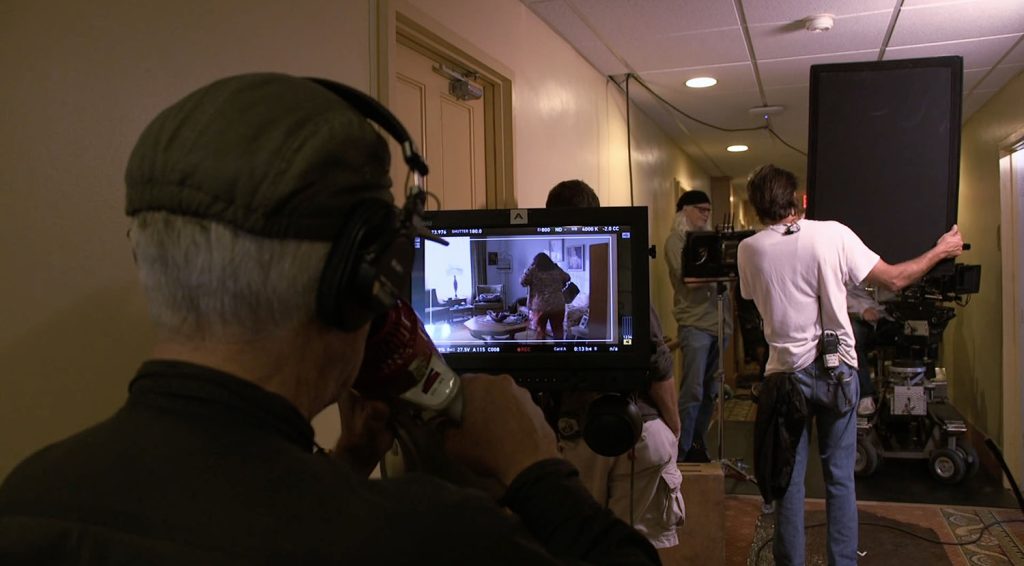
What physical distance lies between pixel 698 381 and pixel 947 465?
1.34 meters

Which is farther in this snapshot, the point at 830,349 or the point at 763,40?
the point at 763,40

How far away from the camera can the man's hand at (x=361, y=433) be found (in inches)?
33.5

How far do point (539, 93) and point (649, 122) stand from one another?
2.65m

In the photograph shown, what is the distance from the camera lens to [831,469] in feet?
8.50

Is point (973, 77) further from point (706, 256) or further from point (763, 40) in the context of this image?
point (706, 256)

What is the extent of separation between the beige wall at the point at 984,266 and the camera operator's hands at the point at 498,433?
4.42m

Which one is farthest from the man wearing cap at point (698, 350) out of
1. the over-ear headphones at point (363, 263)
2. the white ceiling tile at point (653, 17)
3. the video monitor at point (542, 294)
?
the over-ear headphones at point (363, 263)

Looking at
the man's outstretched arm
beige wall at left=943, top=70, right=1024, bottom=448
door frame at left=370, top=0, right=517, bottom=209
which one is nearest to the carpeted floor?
beige wall at left=943, top=70, right=1024, bottom=448

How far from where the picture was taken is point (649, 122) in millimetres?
5742

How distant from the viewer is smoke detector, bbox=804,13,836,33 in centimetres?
337

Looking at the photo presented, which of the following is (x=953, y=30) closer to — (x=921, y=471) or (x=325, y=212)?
(x=921, y=471)

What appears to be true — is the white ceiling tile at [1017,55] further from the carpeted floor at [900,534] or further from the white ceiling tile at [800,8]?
the carpeted floor at [900,534]

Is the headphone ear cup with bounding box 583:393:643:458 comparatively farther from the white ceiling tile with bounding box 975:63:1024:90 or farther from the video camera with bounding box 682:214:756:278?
the white ceiling tile with bounding box 975:63:1024:90

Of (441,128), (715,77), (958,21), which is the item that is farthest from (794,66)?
(441,128)
